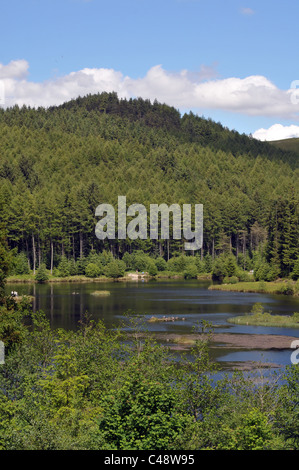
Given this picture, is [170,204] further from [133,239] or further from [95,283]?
[95,283]

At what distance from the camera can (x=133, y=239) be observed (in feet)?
541

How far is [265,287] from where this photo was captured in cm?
11981

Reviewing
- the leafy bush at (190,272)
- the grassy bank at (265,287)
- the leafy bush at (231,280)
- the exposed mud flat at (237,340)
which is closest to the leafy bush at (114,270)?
the leafy bush at (190,272)

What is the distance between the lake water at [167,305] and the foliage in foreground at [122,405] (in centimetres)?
1946

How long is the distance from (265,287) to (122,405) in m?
96.8

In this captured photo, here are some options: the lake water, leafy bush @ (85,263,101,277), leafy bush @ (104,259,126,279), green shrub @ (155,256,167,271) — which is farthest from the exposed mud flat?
green shrub @ (155,256,167,271)

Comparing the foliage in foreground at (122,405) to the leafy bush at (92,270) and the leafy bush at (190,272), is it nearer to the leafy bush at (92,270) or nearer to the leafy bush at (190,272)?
the leafy bush at (92,270)

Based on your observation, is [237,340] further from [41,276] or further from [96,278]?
[96,278]

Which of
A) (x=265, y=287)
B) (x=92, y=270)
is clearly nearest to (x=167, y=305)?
(x=265, y=287)

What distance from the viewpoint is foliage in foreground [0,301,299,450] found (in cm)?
2477

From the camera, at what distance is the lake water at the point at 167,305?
69.7m
